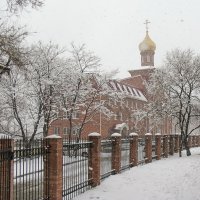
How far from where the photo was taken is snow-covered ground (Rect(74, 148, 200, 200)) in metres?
11.0

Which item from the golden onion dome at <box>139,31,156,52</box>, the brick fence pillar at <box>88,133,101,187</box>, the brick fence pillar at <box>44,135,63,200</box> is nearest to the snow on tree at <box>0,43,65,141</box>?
the brick fence pillar at <box>88,133,101,187</box>

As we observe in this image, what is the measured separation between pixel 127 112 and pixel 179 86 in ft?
105

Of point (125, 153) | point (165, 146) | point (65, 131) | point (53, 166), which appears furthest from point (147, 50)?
point (53, 166)

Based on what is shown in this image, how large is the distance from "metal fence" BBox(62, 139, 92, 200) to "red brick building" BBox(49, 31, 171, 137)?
27.1 m

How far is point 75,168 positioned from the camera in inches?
442

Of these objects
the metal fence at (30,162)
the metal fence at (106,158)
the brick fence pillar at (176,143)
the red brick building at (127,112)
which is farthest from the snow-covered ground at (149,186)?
the red brick building at (127,112)

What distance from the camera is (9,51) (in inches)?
432

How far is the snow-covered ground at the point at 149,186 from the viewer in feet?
35.9

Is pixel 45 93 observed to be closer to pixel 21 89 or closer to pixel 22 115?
pixel 21 89

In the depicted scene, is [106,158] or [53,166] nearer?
[53,166]

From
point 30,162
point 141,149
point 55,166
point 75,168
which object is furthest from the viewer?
point 141,149

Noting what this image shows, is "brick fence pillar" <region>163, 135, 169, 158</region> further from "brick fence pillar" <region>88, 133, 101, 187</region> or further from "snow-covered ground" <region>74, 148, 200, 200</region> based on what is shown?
"brick fence pillar" <region>88, 133, 101, 187</region>

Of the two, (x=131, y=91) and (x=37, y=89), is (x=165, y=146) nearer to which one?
(x=37, y=89)

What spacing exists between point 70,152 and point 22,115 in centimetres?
2320
